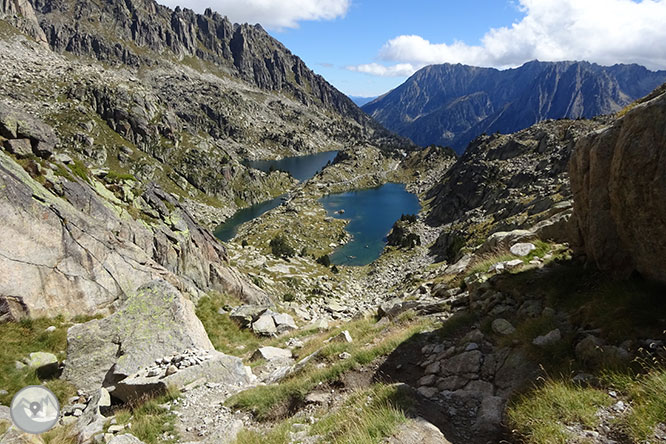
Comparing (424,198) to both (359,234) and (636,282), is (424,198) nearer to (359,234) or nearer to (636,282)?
(359,234)

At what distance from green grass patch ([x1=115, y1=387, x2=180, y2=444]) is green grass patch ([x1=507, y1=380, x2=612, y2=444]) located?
8.89 metres

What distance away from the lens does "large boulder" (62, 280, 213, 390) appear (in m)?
14.1

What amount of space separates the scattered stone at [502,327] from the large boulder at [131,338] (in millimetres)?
12829

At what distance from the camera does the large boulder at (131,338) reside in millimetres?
14133

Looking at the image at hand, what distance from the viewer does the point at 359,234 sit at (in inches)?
4530

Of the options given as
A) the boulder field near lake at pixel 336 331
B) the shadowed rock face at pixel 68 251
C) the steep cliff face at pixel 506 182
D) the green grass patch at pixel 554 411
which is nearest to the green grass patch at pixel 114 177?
the boulder field near lake at pixel 336 331

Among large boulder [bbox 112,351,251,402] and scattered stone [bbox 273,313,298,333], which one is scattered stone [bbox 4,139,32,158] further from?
scattered stone [bbox 273,313,298,333]

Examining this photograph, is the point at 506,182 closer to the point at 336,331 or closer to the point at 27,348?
the point at 336,331

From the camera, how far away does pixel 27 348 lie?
15.0 metres

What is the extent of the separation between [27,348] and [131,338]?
4.36 metres

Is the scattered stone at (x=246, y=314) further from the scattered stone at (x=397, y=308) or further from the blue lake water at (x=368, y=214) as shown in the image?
the blue lake water at (x=368, y=214)

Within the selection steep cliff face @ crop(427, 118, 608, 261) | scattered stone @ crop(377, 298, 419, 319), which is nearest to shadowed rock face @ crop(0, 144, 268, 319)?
scattered stone @ crop(377, 298, 419, 319)

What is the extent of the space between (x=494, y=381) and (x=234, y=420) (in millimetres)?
7556

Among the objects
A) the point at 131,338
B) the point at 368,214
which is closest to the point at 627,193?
the point at 131,338
